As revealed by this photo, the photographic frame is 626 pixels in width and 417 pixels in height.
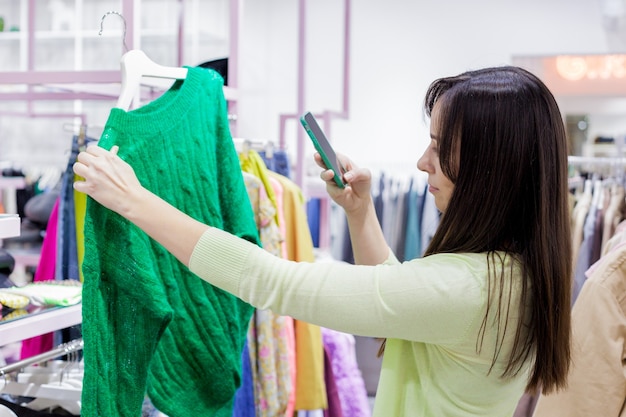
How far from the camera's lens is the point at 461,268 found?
3.88ft

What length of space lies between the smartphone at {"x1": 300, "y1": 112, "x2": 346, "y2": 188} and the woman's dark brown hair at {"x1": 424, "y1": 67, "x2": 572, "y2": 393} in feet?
0.76

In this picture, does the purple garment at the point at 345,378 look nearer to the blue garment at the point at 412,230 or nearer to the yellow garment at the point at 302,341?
the yellow garment at the point at 302,341

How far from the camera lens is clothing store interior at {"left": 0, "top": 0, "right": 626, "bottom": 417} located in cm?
151

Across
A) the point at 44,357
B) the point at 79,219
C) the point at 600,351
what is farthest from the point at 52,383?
the point at 600,351

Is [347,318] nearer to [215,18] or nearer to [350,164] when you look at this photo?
[350,164]

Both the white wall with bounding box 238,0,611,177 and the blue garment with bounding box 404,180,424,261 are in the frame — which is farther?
the white wall with bounding box 238,0,611,177

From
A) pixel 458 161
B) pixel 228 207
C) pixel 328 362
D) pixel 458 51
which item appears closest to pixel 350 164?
pixel 228 207

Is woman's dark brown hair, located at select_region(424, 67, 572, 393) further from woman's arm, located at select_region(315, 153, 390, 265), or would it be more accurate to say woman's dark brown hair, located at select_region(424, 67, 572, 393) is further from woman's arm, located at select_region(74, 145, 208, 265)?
woman's arm, located at select_region(74, 145, 208, 265)

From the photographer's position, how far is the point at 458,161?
1.23 m

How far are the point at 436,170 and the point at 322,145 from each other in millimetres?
225

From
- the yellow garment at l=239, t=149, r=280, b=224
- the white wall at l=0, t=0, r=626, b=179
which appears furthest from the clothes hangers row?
the white wall at l=0, t=0, r=626, b=179

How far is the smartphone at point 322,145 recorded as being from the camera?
4.43 ft

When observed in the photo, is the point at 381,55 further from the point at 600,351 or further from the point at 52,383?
the point at 52,383

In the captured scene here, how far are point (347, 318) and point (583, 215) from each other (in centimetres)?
232
